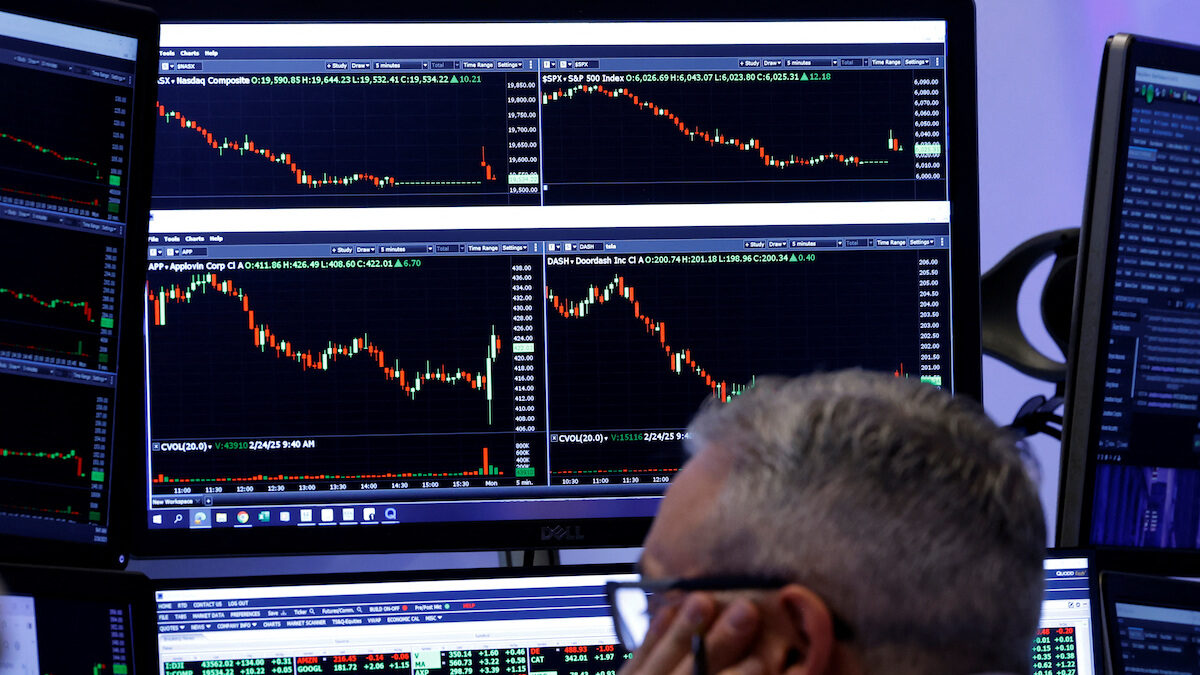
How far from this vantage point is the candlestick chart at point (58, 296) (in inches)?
48.9

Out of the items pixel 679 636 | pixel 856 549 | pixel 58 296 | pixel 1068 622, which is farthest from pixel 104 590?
pixel 1068 622

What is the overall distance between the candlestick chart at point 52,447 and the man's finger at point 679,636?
0.64 m

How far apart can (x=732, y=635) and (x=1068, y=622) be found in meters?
0.83

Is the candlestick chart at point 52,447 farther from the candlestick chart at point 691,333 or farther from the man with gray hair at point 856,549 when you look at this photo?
the man with gray hair at point 856,549

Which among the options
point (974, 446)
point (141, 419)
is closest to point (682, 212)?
point (141, 419)

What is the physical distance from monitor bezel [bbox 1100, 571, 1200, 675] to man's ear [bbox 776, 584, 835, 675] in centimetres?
84

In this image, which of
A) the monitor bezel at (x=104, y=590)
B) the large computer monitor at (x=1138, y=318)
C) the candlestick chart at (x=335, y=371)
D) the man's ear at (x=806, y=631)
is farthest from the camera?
the large computer monitor at (x=1138, y=318)

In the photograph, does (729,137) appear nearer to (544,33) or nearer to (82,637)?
(544,33)

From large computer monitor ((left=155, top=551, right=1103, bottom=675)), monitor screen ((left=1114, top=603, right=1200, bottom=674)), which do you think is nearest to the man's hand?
large computer monitor ((left=155, top=551, right=1103, bottom=675))

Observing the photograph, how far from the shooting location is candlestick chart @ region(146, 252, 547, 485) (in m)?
1.45

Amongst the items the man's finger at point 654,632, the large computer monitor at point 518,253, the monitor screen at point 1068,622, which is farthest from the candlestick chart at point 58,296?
the monitor screen at point 1068,622

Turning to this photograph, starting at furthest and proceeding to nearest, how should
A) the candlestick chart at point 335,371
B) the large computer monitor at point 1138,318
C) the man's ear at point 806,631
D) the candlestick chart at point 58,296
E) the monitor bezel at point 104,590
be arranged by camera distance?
the large computer monitor at point 1138,318, the candlestick chart at point 335,371, the monitor bezel at point 104,590, the candlestick chart at point 58,296, the man's ear at point 806,631

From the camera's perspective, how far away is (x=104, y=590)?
1371 mm

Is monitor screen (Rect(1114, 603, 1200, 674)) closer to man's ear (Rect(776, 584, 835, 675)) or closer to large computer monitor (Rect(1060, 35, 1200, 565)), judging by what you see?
large computer monitor (Rect(1060, 35, 1200, 565))
